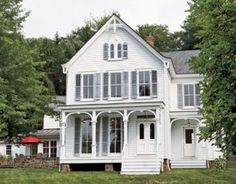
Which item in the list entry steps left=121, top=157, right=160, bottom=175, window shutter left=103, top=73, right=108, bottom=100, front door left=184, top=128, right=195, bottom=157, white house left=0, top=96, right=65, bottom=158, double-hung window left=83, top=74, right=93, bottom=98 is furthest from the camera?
white house left=0, top=96, right=65, bottom=158

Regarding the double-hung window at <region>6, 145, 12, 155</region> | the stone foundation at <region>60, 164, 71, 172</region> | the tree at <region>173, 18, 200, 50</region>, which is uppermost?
the tree at <region>173, 18, 200, 50</region>

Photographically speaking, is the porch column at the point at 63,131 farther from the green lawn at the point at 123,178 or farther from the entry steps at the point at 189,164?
the entry steps at the point at 189,164

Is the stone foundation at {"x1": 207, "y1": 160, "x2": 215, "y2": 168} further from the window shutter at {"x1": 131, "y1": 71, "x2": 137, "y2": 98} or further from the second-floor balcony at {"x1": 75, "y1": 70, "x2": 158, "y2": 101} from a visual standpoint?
the window shutter at {"x1": 131, "y1": 71, "x2": 137, "y2": 98}

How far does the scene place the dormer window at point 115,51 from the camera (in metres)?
29.5

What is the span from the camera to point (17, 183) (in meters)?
20.5

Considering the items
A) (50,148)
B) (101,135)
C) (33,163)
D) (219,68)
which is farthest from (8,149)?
(219,68)

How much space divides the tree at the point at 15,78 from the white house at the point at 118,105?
2.25 metres

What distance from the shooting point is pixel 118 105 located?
2725cm

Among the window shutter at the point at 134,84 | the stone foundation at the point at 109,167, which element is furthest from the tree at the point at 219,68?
the window shutter at the point at 134,84

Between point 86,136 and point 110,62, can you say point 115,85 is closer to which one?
point 110,62

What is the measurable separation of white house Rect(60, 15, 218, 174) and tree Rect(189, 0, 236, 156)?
499 inches

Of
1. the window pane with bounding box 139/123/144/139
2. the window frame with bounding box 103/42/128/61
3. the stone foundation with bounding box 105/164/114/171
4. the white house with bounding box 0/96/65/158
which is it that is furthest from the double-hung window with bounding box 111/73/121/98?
the white house with bounding box 0/96/65/158

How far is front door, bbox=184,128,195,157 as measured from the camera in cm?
3090

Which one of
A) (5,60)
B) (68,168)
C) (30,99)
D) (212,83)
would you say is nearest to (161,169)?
(68,168)
